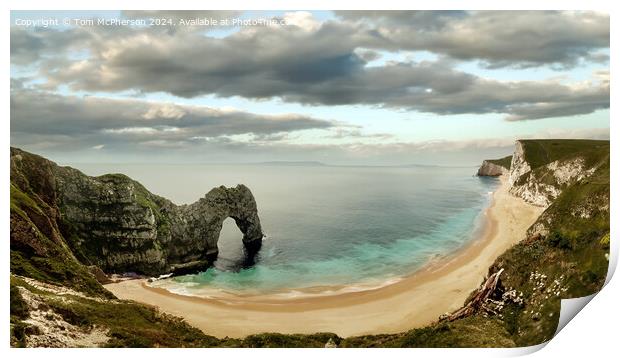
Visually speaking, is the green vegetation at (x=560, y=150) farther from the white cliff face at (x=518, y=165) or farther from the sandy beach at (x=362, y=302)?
the sandy beach at (x=362, y=302)

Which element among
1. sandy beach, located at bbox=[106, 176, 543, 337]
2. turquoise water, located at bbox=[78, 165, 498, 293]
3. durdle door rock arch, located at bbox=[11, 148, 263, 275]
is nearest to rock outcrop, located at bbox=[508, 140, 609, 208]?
sandy beach, located at bbox=[106, 176, 543, 337]

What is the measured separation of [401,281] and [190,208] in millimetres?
19805

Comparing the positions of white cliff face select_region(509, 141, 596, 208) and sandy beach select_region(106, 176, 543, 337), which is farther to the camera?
white cliff face select_region(509, 141, 596, 208)

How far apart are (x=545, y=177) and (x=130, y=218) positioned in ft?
98.8

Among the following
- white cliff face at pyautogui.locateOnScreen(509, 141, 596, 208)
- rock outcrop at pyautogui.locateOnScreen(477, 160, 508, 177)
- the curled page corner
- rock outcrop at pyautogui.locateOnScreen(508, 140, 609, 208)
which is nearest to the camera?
the curled page corner

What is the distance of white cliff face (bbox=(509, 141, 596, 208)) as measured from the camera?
2355 cm

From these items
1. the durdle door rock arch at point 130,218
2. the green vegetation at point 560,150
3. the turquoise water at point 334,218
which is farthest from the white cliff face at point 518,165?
the durdle door rock arch at point 130,218

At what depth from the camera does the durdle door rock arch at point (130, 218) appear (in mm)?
25109

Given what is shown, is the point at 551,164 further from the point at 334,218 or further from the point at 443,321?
the point at 334,218

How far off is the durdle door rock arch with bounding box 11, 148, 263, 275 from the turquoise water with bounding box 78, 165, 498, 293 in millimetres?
1510

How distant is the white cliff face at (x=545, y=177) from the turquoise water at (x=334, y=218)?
12.9 feet

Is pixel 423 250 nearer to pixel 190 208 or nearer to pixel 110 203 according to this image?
pixel 190 208

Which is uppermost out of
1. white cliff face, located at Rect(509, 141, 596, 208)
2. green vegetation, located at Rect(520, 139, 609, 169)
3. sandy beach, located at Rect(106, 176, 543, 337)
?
green vegetation, located at Rect(520, 139, 609, 169)

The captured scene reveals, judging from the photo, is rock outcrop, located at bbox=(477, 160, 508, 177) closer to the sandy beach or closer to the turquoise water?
the turquoise water
